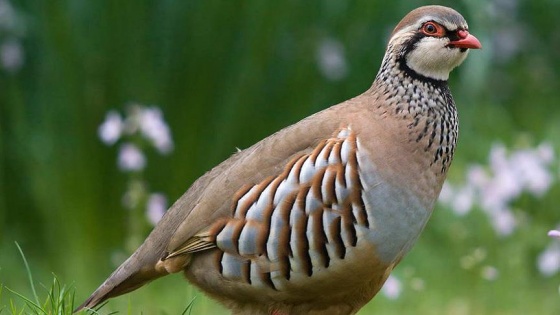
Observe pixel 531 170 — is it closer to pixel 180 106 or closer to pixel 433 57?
pixel 180 106

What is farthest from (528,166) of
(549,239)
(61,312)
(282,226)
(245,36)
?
(61,312)

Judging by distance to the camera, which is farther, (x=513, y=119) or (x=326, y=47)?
(x=513, y=119)

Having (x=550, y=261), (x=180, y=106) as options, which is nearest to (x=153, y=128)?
(x=180, y=106)

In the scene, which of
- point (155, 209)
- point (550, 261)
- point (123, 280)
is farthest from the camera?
point (550, 261)

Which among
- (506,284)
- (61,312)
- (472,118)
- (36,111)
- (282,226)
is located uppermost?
(472,118)

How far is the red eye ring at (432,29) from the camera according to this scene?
421cm

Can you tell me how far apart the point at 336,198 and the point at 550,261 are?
2.38 m

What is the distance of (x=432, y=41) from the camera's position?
Result: 421 centimetres

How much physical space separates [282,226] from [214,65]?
2.46 metres

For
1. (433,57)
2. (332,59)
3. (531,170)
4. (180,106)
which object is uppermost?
(332,59)

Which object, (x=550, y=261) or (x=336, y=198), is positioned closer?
(x=336, y=198)

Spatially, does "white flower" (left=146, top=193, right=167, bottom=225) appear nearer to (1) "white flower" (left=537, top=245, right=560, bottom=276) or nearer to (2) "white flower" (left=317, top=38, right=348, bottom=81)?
(2) "white flower" (left=317, top=38, right=348, bottom=81)

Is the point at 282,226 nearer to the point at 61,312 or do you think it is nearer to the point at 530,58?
the point at 61,312

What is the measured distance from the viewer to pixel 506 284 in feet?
20.2
